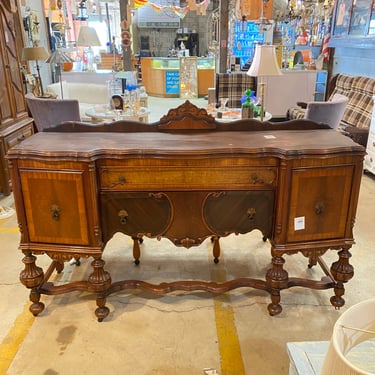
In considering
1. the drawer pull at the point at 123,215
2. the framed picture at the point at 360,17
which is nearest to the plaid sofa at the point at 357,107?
the framed picture at the point at 360,17

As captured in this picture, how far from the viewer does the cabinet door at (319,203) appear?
2.01m

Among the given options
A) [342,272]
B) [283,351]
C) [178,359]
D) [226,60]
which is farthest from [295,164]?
[226,60]

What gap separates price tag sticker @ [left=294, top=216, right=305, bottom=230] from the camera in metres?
→ 2.07

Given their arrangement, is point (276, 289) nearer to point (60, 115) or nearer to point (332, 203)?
point (332, 203)

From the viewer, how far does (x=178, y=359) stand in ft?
6.53

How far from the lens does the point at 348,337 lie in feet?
2.44

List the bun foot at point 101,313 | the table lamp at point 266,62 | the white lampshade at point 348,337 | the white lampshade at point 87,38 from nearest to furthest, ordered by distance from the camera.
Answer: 1. the white lampshade at point 348,337
2. the bun foot at point 101,313
3. the table lamp at point 266,62
4. the white lampshade at point 87,38

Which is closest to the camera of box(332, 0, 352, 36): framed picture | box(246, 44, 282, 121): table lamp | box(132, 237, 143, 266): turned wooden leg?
box(132, 237, 143, 266): turned wooden leg

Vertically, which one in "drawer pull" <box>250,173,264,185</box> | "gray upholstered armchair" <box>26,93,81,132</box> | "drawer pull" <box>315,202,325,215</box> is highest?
"gray upholstered armchair" <box>26,93,81,132</box>

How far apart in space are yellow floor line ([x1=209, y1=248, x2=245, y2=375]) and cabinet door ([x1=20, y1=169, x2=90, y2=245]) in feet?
3.04

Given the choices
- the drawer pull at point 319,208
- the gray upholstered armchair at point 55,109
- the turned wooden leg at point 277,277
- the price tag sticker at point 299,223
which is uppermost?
the gray upholstered armchair at point 55,109

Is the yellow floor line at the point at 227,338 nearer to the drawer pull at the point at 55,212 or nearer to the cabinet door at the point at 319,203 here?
the cabinet door at the point at 319,203

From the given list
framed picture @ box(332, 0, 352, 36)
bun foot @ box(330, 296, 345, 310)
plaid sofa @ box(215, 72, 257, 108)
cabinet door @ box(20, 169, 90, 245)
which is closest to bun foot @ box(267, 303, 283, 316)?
bun foot @ box(330, 296, 345, 310)

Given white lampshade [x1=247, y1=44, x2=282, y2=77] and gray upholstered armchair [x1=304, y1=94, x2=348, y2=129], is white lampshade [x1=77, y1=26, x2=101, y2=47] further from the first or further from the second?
gray upholstered armchair [x1=304, y1=94, x2=348, y2=129]
